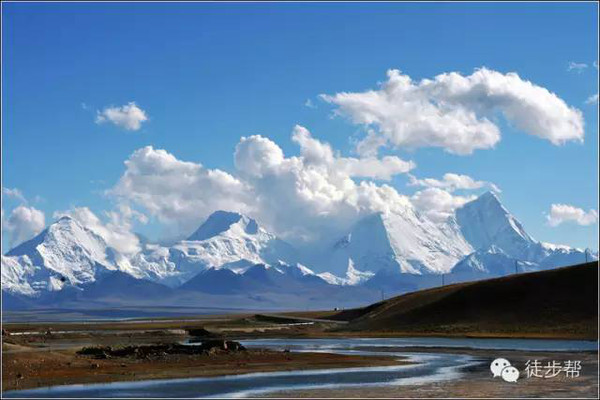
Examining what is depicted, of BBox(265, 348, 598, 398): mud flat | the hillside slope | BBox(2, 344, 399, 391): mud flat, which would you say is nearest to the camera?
BBox(265, 348, 598, 398): mud flat

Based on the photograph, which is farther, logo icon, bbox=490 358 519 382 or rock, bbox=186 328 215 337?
rock, bbox=186 328 215 337

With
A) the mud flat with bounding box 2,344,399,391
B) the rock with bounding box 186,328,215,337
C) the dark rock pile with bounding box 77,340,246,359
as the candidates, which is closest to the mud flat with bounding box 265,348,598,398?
the mud flat with bounding box 2,344,399,391

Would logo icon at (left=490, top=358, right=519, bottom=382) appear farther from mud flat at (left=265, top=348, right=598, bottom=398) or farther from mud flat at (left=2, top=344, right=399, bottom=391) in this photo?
mud flat at (left=2, top=344, right=399, bottom=391)

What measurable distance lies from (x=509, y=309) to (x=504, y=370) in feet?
286

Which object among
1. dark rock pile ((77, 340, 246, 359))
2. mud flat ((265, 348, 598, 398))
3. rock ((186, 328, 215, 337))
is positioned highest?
mud flat ((265, 348, 598, 398))

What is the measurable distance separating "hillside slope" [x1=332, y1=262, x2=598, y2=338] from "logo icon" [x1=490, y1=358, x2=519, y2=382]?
53.5 m

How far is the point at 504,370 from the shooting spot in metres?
73.3

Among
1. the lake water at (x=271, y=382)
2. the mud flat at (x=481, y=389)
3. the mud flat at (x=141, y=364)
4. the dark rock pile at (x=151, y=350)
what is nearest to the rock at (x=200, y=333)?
the dark rock pile at (x=151, y=350)

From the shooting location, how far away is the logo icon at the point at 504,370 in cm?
6712

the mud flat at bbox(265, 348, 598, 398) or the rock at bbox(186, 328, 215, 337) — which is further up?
the mud flat at bbox(265, 348, 598, 398)

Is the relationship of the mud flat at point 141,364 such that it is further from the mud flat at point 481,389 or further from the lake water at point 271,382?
the mud flat at point 481,389

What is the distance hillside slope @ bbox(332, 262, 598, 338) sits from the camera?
14375 centimetres

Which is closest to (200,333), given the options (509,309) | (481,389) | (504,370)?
(509,309)

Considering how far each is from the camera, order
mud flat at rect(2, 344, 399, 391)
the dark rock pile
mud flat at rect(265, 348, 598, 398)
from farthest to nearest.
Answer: the dark rock pile, mud flat at rect(2, 344, 399, 391), mud flat at rect(265, 348, 598, 398)
